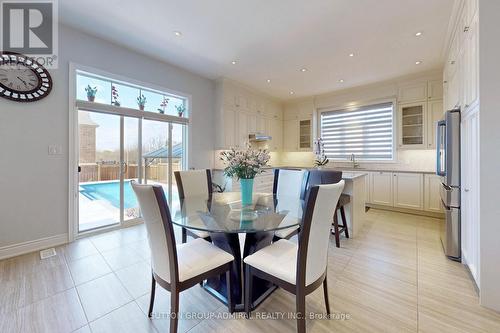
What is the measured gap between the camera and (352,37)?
9.73 ft

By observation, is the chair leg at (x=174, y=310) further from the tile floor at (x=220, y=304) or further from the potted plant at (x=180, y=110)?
the potted plant at (x=180, y=110)

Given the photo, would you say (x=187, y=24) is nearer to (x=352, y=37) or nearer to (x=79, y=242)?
(x=352, y=37)

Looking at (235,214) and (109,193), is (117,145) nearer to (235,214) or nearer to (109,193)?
Result: (109,193)

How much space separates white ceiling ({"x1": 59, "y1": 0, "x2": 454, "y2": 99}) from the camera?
2391 mm

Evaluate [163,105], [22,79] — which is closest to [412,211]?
[163,105]

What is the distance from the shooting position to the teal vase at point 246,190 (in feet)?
6.69

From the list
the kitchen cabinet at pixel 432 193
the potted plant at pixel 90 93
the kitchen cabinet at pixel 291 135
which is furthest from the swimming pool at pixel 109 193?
the kitchen cabinet at pixel 432 193

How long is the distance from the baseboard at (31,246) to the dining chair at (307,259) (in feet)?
9.46

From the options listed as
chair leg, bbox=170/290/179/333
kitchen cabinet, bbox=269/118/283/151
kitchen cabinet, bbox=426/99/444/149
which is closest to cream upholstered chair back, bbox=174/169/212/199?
chair leg, bbox=170/290/179/333

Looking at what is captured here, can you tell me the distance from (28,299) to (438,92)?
6.65 meters

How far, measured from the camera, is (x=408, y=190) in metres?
4.24

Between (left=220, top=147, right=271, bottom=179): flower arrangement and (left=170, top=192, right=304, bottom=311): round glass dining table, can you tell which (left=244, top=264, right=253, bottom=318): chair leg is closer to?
(left=170, top=192, right=304, bottom=311): round glass dining table

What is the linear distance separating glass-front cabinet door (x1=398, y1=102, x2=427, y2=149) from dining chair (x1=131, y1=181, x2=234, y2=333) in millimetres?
4893

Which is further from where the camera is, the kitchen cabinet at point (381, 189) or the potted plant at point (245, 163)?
the kitchen cabinet at point (381, 189)
